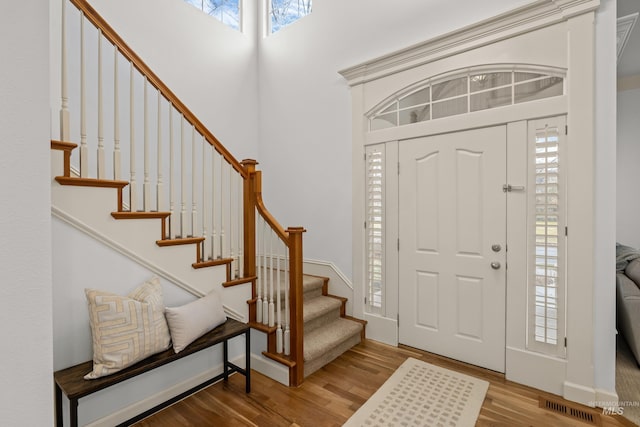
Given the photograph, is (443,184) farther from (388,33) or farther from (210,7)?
(210,7)

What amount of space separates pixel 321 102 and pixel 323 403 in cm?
310

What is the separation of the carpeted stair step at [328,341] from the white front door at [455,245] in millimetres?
513

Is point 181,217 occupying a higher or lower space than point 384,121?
lower

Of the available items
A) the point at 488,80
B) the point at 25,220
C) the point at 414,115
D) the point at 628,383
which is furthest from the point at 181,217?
the point at 628,383

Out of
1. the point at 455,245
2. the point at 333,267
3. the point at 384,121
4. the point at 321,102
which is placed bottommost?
the point at 333,267

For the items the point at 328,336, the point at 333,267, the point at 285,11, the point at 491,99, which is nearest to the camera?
the point at 491,99

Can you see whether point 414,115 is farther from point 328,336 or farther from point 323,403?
point 323,403

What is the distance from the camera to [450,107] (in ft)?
9.25

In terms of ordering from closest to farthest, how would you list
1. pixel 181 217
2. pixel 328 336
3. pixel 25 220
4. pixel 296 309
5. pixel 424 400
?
pixel 25 220 → pixel 424 400 → pixel 181 217 → pixel 296 309 → pixel 328 336

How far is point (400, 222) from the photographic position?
3.13 m

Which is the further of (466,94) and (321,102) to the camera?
(321,102)

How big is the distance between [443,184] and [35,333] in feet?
9.36

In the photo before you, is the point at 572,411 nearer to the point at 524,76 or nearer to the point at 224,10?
the point at 524,76

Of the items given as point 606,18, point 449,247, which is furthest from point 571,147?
point 449,247
